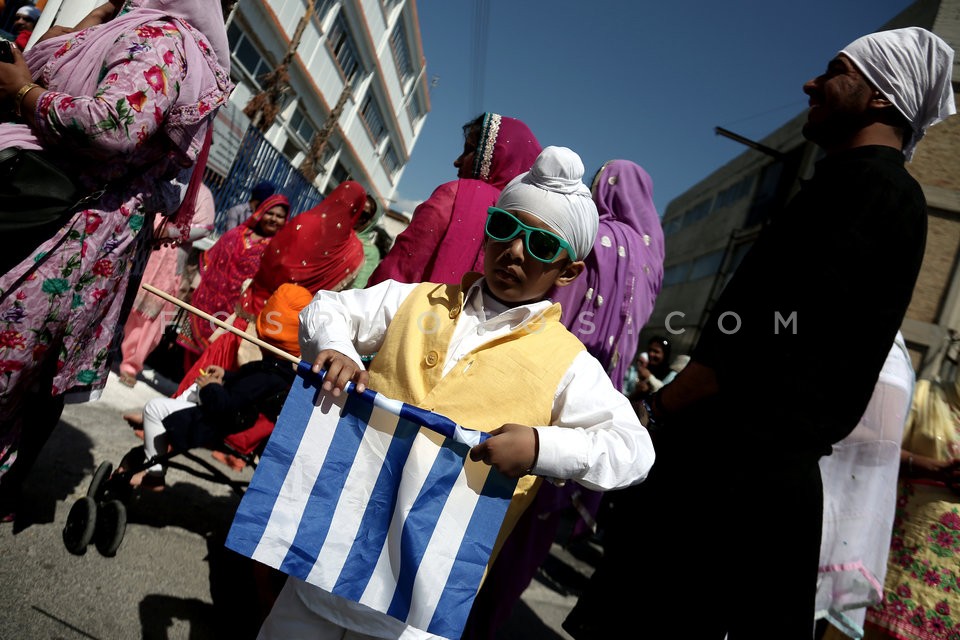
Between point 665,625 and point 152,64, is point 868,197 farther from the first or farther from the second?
point 152,64

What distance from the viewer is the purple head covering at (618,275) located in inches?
99.9

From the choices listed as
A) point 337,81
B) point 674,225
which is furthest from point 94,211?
point 674,225

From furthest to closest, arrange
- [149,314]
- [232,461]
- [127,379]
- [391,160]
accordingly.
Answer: [391,160] < [149,314] < [127,379] < [232,461]

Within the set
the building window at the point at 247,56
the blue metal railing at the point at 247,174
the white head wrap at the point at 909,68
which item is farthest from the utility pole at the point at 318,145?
the white head wrap at the point at 909,68

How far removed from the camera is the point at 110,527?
231 cm

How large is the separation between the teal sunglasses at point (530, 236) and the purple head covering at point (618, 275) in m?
0.67

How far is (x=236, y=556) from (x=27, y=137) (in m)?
2.02

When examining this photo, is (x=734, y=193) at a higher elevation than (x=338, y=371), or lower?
higher

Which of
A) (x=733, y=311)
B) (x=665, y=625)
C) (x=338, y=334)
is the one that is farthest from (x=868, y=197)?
(x=338, y=334)

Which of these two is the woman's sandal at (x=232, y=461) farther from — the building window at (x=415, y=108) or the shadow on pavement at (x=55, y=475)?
the building window at (x=415, y=108)

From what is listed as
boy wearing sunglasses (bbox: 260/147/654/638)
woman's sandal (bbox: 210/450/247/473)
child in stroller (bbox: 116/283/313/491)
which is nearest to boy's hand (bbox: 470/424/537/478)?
boy wearing sunglasses (bbox: 260/147/654/638)

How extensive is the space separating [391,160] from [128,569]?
3719cm

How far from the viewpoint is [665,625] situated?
1.56 m

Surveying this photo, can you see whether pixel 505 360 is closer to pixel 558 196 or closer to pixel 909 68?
pixel 558 196
